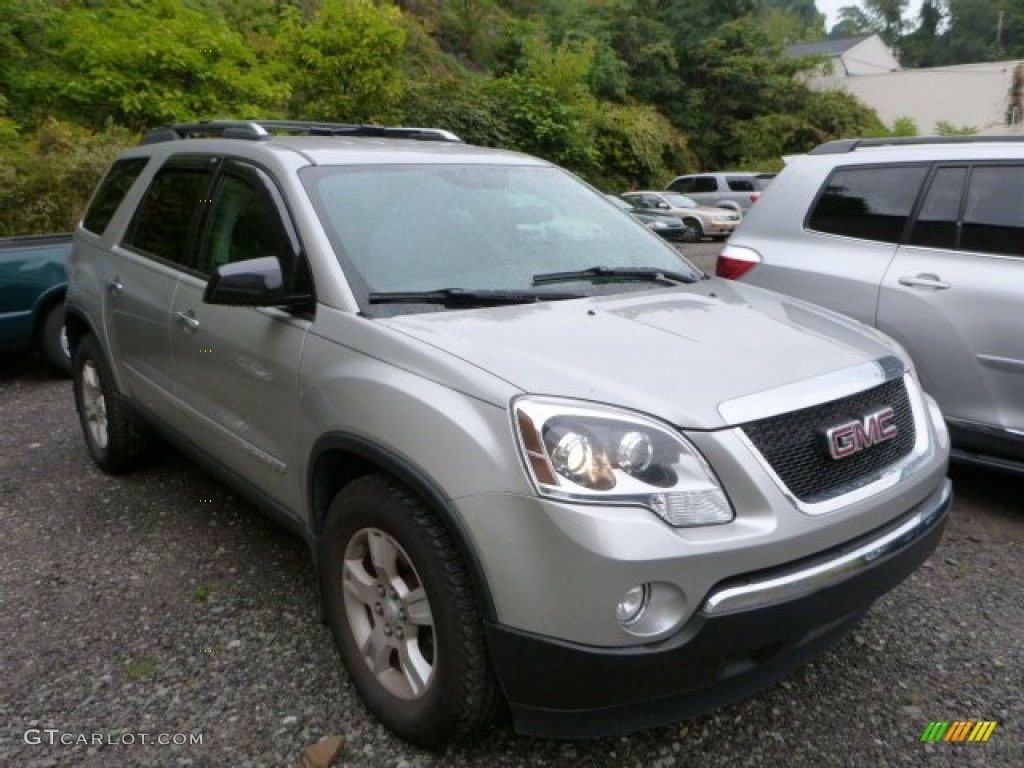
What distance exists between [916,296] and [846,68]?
47.3m

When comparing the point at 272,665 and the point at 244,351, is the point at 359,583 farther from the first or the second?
the point at 244,351

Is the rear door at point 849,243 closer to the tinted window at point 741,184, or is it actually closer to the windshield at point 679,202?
the windshield at point 679,202

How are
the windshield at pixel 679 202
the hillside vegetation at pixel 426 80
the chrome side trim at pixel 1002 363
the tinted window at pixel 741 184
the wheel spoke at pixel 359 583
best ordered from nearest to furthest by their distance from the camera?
1. the wheel spoke at pixel 359 583
2. the chrome side trim at pixel 1002 363
3. the hillside vegetation at pixel 426 80
4. the windshield at pixel 679 202
5. the tinted window at pixel 741 184

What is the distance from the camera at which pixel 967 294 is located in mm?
3840

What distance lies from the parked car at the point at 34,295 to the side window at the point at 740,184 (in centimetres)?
1901

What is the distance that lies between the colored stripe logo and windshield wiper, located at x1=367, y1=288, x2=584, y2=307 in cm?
173

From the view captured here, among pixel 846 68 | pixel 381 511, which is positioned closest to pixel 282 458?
pixel 381 511

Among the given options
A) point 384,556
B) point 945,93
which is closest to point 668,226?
point 384,556

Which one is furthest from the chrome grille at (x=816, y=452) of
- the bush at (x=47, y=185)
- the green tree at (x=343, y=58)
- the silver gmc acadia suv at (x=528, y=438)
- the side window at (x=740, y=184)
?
the side window at (x=740, y=184)

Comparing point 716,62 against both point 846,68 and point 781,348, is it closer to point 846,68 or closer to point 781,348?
point 846,68

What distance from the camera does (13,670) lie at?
110 inches

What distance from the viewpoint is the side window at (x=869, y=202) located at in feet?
14.0

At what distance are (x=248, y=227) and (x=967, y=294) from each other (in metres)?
3.12

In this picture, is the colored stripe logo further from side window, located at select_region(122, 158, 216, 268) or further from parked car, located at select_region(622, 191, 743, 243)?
parked car, located at select_region(622, 191, 743, 243)
